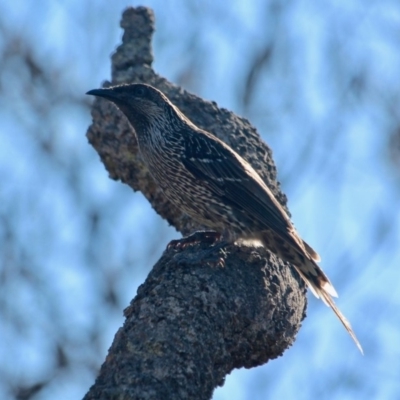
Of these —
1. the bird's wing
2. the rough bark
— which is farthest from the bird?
the rough bark

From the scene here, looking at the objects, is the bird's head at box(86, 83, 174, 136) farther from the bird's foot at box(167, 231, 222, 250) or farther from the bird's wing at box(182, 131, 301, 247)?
the bird's foot at box(167, 231, 222, 250)

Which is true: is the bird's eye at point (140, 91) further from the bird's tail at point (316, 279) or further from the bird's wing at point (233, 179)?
the bird's tail at point (316, 279)

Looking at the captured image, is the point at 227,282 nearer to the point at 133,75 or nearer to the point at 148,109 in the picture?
the point at 148,109

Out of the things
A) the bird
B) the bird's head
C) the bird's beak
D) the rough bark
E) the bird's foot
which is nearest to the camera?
the rough bark

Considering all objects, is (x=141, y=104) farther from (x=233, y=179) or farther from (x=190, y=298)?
(x=190, y=298)

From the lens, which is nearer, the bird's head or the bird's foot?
the bird's foot

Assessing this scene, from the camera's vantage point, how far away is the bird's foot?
6230 millimetres

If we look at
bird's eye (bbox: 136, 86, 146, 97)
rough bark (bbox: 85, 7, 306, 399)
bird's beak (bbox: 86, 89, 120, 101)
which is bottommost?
rough bark (bbox: 85, 7, 306, 399)

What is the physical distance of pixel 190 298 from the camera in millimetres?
4945

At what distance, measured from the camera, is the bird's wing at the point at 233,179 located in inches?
252

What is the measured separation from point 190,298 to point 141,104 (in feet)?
7.76

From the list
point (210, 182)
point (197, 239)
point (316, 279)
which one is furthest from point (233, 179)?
point (316, 279)

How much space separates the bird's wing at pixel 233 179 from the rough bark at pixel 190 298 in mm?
222

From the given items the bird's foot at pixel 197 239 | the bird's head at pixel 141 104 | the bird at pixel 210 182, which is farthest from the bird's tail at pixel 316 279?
the bird's head at pixel 141 104
